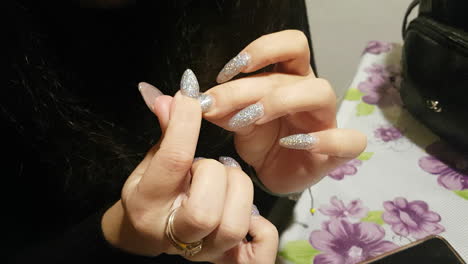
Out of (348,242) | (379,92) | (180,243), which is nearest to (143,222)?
(180,243)

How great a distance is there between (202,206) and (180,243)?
4 centimetres

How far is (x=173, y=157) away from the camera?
0.27m

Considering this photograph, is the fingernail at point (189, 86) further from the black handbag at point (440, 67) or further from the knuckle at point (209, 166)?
the black handbag at point (440, 67)

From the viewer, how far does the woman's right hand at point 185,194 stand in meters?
0.27

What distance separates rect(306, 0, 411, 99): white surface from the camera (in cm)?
87

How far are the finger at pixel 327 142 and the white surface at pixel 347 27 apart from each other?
0.59m

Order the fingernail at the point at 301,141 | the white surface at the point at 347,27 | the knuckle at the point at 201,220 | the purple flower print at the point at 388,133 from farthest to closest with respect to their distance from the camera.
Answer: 1. the white surface at the point at 347,27
2. the purple flower print at the point at 388,133
3. the fingernail at the point at 301,141
4. the knuckle at the point at 201,220

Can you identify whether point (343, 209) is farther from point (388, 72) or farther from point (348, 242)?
point (388, 72)

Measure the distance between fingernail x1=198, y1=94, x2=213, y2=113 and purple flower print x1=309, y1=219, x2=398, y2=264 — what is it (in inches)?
11.4

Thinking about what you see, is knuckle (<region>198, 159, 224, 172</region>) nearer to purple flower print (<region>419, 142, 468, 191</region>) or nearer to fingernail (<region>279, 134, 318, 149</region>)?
fingernail (<region>279, 134, 318, 149</region>)

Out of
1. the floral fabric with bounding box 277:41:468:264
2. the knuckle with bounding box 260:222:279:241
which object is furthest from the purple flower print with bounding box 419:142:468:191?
the knuckle with bounding box 260:222:279:241

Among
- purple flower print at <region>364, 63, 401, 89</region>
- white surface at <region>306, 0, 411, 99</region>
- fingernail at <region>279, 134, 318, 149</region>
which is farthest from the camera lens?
white surface at <region>306, 0, 411, 99</region>

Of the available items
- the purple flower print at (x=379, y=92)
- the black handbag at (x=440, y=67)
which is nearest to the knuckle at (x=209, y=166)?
the black handbag at (x=440, y=67)

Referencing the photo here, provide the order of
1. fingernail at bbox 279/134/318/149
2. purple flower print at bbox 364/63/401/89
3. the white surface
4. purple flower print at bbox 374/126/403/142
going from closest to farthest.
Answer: fingernail at bbox 279/134/318/149 < purple flower print at bbox 374/126/403/142 < purple flower print at bbox 364/63/401/89 < the white surface
